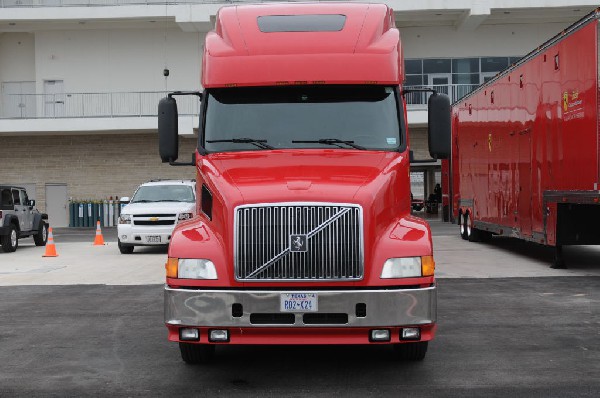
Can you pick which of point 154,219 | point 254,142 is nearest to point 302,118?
point 254,142

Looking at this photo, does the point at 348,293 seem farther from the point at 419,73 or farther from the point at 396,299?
the point at 419,73

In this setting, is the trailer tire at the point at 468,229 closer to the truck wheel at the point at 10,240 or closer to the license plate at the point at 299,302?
the truck wheel at the point at 10,240

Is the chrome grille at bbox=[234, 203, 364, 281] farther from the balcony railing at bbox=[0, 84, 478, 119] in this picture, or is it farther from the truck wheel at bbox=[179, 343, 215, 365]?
the balcony railing at bbox=[0, 84, 478, 119]

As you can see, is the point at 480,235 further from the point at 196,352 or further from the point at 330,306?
the point at 330,306

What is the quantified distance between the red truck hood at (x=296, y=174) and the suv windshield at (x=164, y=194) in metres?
13.4

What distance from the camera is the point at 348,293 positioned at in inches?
248

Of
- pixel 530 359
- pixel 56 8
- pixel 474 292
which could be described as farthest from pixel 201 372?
pixel 56 8

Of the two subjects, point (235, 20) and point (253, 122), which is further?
point (235, 20)

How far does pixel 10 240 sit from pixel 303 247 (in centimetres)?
1706

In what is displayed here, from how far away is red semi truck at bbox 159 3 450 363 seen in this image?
20.9ft

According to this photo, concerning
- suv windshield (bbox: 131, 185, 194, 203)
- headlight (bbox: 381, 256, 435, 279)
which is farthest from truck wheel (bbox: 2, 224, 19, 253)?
headlight (bbox: 381, 256, 435, 279)

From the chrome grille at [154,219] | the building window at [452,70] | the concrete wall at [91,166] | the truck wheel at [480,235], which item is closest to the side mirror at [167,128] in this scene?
the chrome grille at [154,219]

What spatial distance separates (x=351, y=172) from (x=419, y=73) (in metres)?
35.4

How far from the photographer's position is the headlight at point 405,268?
6.42m
